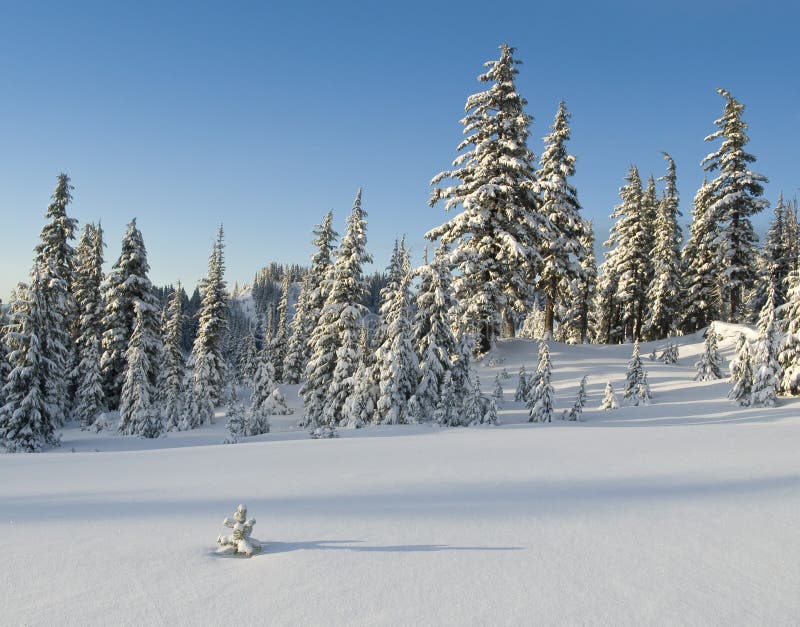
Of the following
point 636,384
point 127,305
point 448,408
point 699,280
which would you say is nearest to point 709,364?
point 636,384

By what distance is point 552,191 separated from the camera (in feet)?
100

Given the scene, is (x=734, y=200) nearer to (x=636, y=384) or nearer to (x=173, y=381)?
(x=636, y=384)

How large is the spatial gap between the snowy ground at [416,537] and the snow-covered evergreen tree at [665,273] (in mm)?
35106

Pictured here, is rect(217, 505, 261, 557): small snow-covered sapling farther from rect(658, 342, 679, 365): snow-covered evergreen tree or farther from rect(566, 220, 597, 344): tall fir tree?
rect(566, 220, 597, 344): tall fir tree

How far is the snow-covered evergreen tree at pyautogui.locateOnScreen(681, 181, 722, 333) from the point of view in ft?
122

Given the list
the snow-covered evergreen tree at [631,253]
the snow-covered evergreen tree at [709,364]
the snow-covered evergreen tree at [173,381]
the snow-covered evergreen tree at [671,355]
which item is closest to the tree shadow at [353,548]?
the snow-covered evergreen tree at [709,364]

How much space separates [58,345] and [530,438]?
24428 millimetres

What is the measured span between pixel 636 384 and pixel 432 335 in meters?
7.32

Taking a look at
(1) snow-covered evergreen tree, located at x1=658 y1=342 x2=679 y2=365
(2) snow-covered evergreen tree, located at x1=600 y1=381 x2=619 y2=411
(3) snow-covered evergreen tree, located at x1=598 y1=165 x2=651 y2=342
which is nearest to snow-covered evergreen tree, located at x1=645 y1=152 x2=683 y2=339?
(3) snow-covered evergreen tree, located at x1=598 y1=165 x2=651 y2=342

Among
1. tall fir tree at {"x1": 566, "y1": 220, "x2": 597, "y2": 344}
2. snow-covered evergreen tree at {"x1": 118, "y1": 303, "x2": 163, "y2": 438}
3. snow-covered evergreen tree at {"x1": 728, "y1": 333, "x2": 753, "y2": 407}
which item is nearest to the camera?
snow-covered evergreen tree at {"x1": 728, "y1": 333, "x2": 753, "y2": 407}

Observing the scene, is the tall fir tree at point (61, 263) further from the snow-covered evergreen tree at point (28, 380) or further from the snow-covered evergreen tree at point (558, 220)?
the snow-covered evergreen tree at point (558, 220)

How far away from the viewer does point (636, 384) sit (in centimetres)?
1667

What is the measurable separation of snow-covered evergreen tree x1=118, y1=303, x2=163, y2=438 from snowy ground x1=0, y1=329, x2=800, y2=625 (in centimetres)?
1772

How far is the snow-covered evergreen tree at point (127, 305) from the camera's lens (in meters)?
30.0
